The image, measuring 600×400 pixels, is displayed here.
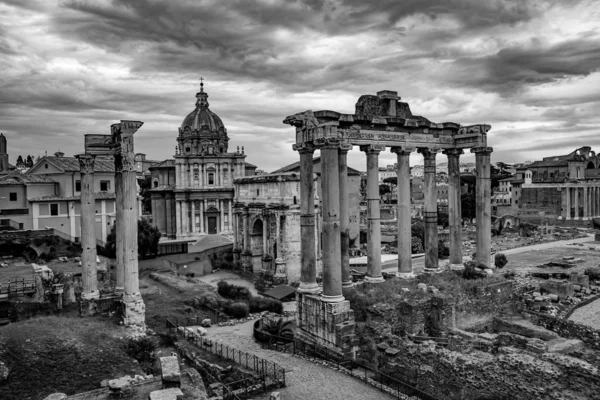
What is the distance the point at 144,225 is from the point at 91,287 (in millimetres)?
Answer: 21776

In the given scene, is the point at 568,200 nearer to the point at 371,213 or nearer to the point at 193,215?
the point at 193,215

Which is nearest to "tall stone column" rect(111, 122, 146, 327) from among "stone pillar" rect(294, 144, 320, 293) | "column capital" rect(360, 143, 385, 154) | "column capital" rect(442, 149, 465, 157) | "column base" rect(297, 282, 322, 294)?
"column base" rect(297, 282, 322, 294)

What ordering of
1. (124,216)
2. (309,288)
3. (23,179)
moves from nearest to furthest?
(309,288), (124,216), (23,179)

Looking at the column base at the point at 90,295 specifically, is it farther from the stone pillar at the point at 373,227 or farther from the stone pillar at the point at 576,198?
the stone pillar at the point at 576,198

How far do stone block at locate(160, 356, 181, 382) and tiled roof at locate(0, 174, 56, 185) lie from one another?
3360 centimetres

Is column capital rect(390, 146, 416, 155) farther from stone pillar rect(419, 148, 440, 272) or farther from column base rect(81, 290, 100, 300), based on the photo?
column base rect(81, 290, 100, 300)

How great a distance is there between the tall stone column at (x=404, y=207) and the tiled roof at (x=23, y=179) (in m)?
31.6

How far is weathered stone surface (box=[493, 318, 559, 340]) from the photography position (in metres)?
18.0

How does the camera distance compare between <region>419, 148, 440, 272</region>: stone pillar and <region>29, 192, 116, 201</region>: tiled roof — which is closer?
<region>419, 148, 440, 272</region>: stone pillar

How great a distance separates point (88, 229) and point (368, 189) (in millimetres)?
11708

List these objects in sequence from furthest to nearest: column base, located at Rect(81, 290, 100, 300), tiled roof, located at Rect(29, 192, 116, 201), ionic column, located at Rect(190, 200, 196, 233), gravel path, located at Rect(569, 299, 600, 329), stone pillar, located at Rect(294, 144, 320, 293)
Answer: ionic column, located at Rect(190, 200, 196, 233) < tiled roof, located at Rect(29, 192, 116, 201) < gravel path, located at Rect(569, 299, 600, 329) < column base, located at Rect(81, 290, 100, 300) < stone pillar, located at Rect(294, 144, 320, 293)

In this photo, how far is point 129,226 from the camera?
1905cm

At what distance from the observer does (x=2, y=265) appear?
3244cm

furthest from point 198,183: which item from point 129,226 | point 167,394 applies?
point 167,394
